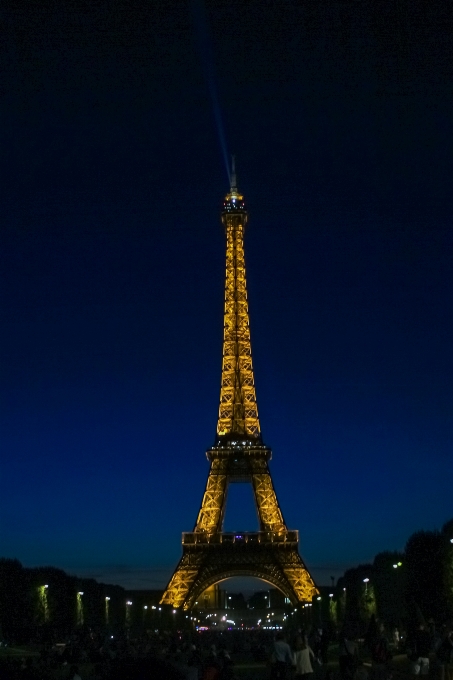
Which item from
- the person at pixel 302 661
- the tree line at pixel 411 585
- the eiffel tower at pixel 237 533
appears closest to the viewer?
the person at pixel 302 661

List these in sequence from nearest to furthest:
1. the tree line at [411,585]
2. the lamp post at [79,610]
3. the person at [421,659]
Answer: the person at [421,659] → the tree line at [411,585] → the lamp post at [79,610]

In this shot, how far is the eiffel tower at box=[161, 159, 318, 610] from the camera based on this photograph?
291ft

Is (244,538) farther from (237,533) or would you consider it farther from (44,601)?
(44,601)

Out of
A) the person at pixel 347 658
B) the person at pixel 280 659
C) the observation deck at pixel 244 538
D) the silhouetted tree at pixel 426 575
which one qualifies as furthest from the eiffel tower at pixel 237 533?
the person at pixel 280 659

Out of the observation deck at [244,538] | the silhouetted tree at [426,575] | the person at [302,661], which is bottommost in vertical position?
the person at [302,661]

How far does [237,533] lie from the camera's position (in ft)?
295

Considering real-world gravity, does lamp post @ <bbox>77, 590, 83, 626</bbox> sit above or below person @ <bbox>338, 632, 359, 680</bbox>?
above

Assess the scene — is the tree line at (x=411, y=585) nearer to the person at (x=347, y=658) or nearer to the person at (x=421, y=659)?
the person at (x=421, y=659)

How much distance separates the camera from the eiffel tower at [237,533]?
3497 inches

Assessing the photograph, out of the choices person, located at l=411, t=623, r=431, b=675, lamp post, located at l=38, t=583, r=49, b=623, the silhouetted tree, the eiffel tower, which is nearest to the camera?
person, located at l=411, t=623, r=431, b=675

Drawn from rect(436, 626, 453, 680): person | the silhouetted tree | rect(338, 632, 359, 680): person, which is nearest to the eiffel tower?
the silhouetted tree

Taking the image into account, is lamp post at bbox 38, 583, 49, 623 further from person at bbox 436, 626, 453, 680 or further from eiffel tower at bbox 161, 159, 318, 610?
person at bbox 436, 626, 453, 680

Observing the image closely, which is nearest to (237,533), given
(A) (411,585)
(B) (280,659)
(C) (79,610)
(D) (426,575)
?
(C) (79,610)

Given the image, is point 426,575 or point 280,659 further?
point 426,575
